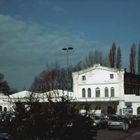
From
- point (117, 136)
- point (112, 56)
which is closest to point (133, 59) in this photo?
point (112, 56)

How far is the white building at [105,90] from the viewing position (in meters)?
82.6

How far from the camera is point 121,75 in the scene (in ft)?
272

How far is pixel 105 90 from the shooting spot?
84.8 meters

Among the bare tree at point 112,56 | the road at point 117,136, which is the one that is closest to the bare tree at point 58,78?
the bare tree at point 112,56

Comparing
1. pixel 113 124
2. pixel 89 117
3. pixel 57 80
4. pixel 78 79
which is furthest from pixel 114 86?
pixel 89 117

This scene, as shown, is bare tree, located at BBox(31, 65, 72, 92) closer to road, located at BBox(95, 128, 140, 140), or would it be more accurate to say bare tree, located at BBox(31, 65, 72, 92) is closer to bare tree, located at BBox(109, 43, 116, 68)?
bare tree, located at BBox(109, 43, 116, 68)

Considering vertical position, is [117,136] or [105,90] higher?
[105,90]

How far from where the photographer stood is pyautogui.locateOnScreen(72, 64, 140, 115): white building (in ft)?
271

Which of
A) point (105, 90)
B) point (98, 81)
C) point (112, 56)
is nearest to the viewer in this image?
point (105, 90)

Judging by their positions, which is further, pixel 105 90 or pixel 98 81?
pixel 98 81

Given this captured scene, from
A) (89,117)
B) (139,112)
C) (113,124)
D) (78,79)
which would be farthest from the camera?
(78,79)

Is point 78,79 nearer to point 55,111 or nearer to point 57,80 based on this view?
point 57,80

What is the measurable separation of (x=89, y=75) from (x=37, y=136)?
72.5m

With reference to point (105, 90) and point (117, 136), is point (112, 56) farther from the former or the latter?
point (117, 136)
